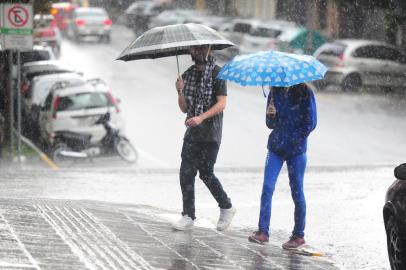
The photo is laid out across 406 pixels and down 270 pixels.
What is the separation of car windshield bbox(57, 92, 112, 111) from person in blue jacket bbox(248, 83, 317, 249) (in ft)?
39.1

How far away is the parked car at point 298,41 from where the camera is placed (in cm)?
3516

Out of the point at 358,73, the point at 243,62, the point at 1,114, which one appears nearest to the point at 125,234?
the point at 243,62

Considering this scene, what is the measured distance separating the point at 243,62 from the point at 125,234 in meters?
1.75

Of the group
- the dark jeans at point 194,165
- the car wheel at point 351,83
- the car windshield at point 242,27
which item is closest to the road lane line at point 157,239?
the dark jeans at point 194,165

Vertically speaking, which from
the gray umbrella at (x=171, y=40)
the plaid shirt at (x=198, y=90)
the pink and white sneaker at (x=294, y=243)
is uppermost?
the gray umbrella at (x=171, y=40)

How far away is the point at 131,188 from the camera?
1334 centimetres

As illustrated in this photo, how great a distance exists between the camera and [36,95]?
74.6 ft

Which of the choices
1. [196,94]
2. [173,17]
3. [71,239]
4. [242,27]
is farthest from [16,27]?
[173,17]

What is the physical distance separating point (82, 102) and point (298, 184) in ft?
39.9

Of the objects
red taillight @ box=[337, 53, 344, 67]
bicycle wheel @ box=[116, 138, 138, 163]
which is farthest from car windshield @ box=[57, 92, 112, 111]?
red taillight @ box=[337, 53, 344, 67]

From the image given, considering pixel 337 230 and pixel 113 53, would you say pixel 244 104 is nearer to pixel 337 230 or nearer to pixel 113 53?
A: pixel 113 53

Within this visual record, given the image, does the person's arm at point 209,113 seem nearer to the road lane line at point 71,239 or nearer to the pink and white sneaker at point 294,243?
the pink and white sneaker at point 294,243

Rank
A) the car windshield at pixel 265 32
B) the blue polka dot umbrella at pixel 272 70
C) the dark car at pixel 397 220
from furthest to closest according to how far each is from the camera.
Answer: the car windshield at pixel 265 32, the blue polka dot umbrella at pixel 272 70, the dark car at pixel 397 220

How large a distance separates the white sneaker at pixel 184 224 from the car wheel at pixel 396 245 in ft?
6.38
